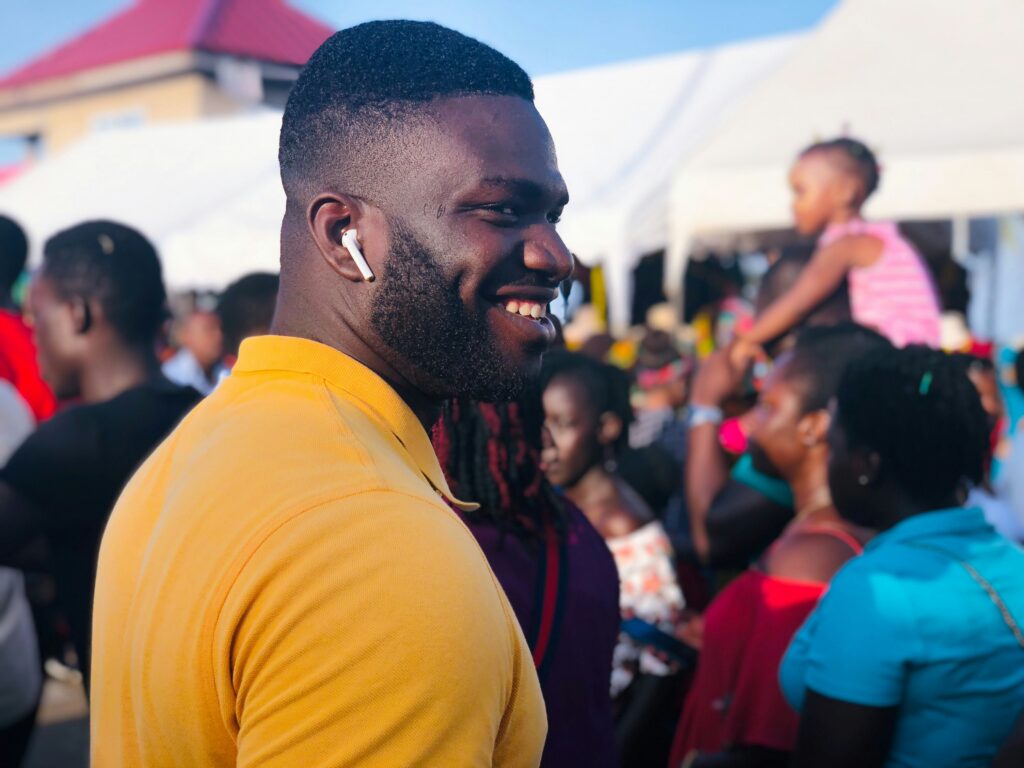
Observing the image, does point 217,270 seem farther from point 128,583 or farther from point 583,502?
point 128,583

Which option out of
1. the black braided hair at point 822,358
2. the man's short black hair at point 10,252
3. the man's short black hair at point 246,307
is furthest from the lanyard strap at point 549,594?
the man's short black hair at point 10,252

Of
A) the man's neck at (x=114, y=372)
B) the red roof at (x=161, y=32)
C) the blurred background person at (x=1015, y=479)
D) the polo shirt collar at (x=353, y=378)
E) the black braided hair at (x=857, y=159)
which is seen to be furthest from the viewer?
Answer: the red roof at (x=161, y=32)

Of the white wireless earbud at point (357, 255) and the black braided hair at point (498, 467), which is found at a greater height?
the white wireless earbud at point (357, 255)

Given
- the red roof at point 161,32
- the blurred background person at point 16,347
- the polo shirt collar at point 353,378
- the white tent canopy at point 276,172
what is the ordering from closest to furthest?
the polo shirt collar at point 353,378 < the blurred background person at point 16,347 < the white tent canopy at point 276,172 < the red roof at point 161,32

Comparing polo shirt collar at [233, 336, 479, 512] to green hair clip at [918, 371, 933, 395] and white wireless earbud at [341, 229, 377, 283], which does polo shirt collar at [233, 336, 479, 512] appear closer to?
white wireless earbud at [341, 229, 377, 283]

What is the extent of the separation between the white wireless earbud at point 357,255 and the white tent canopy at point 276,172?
543cm

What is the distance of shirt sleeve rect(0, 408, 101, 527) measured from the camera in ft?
7.46

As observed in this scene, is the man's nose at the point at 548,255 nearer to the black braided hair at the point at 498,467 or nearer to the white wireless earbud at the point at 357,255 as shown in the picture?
the white wireless earbud at the point at 357,255

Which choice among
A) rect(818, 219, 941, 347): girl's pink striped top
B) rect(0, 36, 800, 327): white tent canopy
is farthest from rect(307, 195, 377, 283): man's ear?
rect(0, 36, 800, 327): white tent canopy

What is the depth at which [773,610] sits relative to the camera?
7.53ft

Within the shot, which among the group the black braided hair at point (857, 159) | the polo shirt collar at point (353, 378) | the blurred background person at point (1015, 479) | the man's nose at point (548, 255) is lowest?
the blurred background person at point (1015, 479)

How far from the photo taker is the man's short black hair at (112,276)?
9.21 ft

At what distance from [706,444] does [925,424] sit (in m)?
1.43

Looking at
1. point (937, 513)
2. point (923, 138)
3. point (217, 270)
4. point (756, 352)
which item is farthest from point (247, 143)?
point (937, 513)
